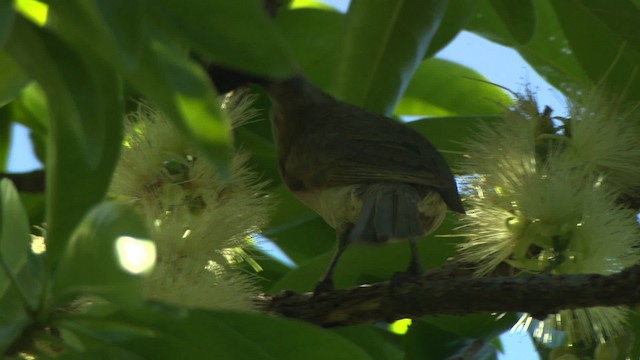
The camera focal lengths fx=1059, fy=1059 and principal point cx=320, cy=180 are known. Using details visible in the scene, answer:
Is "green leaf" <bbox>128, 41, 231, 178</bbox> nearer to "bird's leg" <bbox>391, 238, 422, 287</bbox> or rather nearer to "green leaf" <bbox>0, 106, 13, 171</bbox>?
"bird's leg" <bbox>391, 238, 422, 287</bbox>

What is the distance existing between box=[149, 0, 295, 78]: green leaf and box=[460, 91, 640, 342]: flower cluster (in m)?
1.15

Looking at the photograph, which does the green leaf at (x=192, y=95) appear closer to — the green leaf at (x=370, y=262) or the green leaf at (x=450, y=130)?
the green leaf at (x=370, y=262)

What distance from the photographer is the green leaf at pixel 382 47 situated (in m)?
2.19

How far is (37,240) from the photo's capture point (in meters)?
1.90

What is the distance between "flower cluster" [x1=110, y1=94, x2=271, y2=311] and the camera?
1.80 metres

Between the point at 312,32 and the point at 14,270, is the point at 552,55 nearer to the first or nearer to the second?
the point at 312,32

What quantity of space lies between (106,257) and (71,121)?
148 mm

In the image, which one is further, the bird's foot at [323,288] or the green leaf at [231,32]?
the bird's foot at [323,288]

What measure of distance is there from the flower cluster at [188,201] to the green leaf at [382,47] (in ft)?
0.92

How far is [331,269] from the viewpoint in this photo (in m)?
2.21

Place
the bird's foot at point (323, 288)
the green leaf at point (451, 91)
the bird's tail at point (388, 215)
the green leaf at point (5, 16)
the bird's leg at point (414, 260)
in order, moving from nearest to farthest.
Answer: the green leaf at point (5, 16), the bird's foot at point (323, 288), the bird's leg at point (414, 260), the bird's tail at point (388, 215), the green leaf at point (451, 91)

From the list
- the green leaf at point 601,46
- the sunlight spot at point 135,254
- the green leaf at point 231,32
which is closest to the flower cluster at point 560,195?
the green leaf at point 601,46

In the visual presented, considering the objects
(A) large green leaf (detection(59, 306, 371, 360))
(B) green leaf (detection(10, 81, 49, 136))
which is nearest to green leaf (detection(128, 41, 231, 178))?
(A) large green leaf (detection(59, 306, 371, 360))

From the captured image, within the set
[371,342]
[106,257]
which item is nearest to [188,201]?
[371,342]
